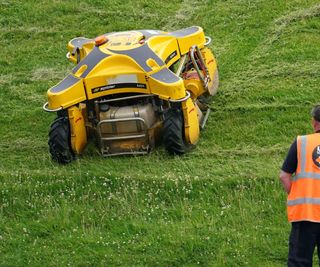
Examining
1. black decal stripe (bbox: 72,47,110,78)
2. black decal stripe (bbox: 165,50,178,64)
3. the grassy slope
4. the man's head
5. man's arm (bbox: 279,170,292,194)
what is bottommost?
the grassy slope

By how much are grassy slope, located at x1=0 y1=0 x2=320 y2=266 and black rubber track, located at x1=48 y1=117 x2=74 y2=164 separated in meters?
0.14

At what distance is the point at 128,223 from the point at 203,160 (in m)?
1.68

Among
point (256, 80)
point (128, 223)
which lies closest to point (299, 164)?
point (128, 223)

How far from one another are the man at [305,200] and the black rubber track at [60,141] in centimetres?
377

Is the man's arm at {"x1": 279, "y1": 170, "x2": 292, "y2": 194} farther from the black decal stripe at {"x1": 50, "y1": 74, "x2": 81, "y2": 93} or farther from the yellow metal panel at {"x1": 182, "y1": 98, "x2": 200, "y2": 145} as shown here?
the black decal stripe at {"x1": 50, "y1": 74, "x2": 81, "y2": 93}

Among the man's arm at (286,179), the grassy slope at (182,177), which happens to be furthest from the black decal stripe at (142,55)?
the man's arm at (286,179)

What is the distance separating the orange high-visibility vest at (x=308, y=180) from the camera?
5.55m

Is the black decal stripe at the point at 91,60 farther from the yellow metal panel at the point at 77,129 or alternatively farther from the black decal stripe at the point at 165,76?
the black decal stripe at the point at 165,76

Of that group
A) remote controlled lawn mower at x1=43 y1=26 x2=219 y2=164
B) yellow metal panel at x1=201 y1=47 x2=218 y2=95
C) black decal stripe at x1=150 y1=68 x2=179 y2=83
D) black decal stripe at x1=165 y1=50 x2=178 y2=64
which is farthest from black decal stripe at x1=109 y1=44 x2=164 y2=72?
yellow metal panel at x1=201 y1=47 x2=218 y2=95

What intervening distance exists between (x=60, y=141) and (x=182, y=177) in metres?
1.61

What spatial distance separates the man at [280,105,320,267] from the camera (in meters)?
5.55

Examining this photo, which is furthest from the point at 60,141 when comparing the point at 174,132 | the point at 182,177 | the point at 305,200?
the point at 305,200

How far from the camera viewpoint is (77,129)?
8.95m

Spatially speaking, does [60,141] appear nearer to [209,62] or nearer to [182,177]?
[182,177]
